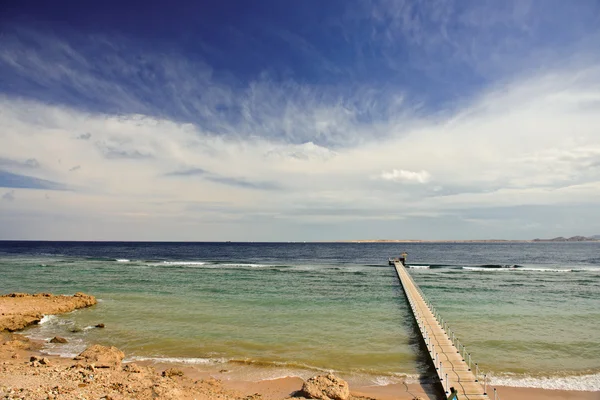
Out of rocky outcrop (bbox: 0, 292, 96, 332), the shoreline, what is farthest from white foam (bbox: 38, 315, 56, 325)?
the shoreline

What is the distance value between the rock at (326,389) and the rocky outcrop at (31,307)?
19.0 metres

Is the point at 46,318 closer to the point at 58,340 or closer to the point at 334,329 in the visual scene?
the point at 58,340

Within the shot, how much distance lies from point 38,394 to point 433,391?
13.0 meters

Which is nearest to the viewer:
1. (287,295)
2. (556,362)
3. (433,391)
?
(433,391)

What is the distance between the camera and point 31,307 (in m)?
24.3

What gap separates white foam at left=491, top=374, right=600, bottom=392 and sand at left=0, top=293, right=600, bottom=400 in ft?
1.31

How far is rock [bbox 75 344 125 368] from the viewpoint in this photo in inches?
548

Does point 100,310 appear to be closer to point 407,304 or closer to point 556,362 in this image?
point 407,304

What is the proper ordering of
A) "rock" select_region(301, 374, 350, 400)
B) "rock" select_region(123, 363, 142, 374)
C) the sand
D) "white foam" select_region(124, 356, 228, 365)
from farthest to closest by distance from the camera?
"white foam" select_region(124, 356, 228, 365) → "rock" select_region(123, 363, 142, 374) → "rock" select_region(301, 374, 350, 400) → the sand

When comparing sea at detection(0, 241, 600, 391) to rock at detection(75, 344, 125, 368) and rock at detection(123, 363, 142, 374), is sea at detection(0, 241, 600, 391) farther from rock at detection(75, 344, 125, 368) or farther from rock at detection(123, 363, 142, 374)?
rock at detection(123, 363, 142, 374)

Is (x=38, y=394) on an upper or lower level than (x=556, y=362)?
upper

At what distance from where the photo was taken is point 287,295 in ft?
105

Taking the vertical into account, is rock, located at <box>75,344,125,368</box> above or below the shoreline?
above

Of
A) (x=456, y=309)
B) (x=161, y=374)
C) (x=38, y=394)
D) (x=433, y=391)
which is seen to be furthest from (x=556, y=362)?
(x=38, y=394)
